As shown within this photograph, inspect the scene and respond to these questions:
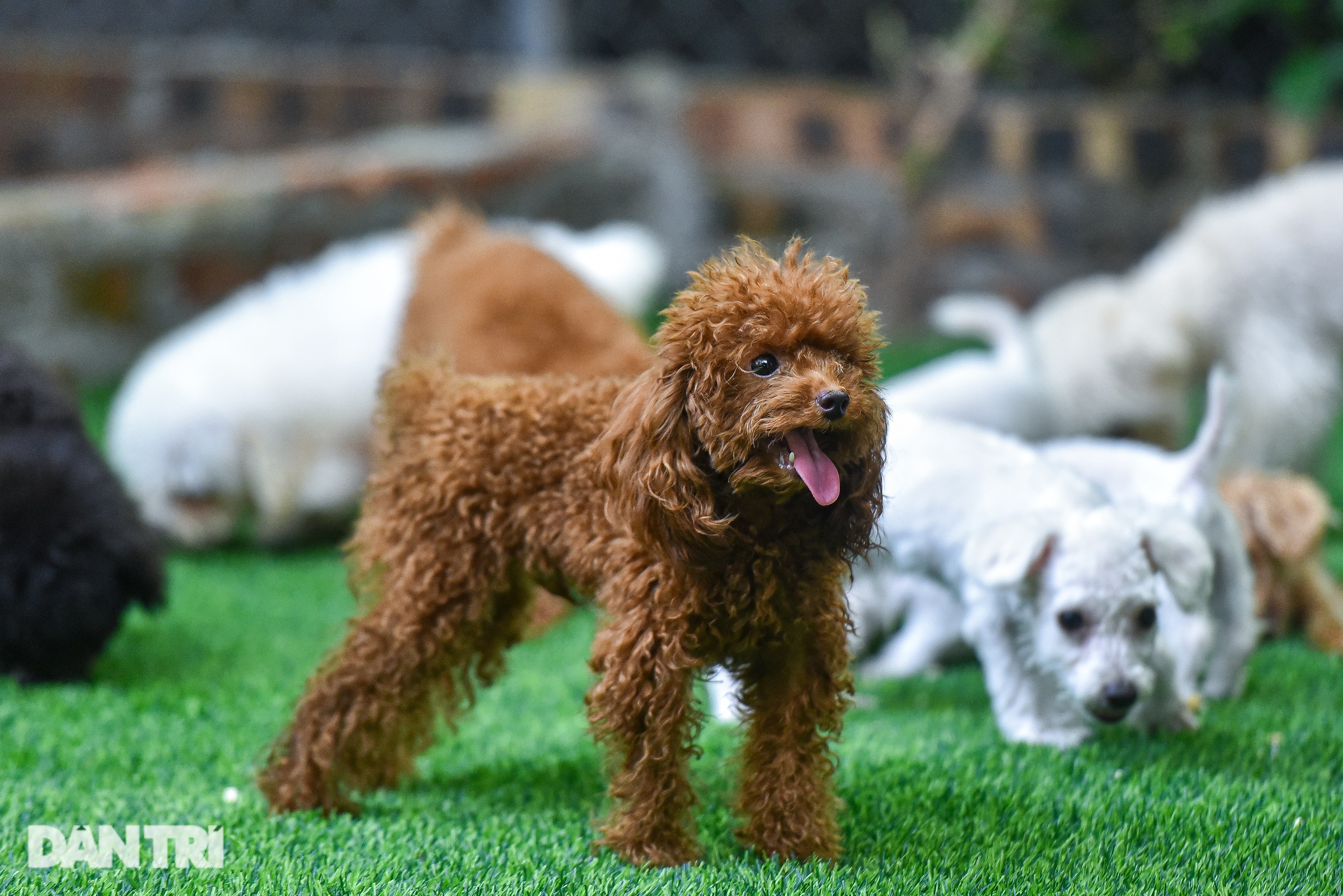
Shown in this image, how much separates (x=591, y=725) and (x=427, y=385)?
74cm

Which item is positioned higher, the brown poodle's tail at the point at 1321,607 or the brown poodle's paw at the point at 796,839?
the brown poodle's paw at the point at 796,839

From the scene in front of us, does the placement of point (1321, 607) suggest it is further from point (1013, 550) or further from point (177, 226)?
point (177, 226)

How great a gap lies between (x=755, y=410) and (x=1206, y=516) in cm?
165

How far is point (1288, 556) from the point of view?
3.62m

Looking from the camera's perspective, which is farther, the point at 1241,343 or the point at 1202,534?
the point at 1241,343

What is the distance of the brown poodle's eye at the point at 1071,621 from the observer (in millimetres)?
2611

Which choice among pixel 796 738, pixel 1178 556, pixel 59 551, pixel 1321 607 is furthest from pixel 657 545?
pixel 1321 607

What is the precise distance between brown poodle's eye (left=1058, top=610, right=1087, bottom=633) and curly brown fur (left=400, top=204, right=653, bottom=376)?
1.28m

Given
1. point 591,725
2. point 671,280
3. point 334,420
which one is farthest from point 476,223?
point 591,725

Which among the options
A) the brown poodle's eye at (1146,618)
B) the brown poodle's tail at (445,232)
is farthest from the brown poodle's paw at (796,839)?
the brown poodle's tail at (445,232)

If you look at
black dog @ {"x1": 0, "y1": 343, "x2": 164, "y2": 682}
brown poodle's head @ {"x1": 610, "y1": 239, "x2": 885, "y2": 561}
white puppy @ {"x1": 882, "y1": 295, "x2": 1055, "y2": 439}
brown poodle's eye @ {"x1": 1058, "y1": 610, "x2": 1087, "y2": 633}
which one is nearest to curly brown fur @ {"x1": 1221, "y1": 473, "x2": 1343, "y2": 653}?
white puppy @ {"x1": 882, "y1": 295, "x2": 1055, "y2": 439}

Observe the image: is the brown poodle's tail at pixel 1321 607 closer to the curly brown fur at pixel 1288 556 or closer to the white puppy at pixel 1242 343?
the curly brown fur at pixel 1288 556

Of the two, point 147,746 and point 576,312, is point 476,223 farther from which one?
point 147,746

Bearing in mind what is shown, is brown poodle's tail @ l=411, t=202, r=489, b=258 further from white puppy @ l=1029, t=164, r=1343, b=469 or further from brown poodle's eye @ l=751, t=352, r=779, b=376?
brown poodle's eye @ l=751, t=352, r=779, b=376
